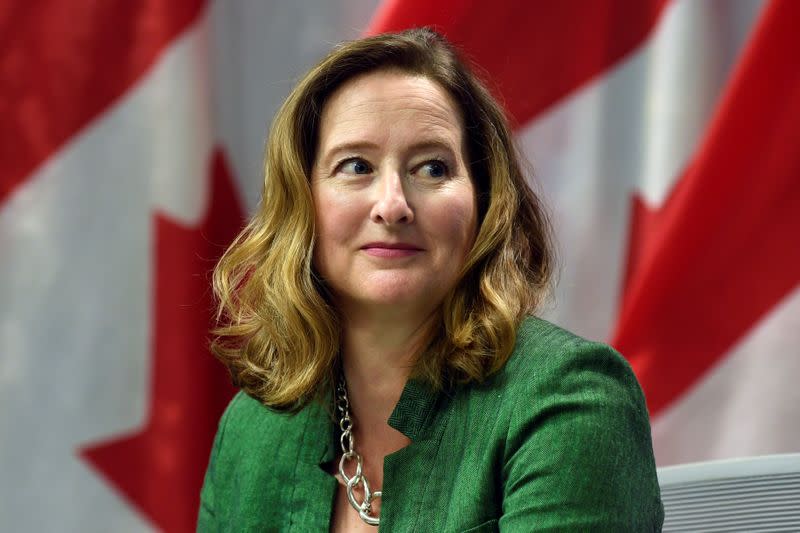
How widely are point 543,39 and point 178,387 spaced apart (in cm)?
106

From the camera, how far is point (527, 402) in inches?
52.2

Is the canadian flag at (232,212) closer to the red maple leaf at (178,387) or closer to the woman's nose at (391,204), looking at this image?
the red maple leaf at (178,387)

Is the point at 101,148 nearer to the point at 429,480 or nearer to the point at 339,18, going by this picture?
the point at 339,18

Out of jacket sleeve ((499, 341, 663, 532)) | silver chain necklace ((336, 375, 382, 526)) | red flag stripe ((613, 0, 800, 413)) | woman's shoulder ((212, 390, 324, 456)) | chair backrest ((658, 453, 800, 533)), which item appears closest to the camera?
jacket sleeve ((499, 341, 663, 532))

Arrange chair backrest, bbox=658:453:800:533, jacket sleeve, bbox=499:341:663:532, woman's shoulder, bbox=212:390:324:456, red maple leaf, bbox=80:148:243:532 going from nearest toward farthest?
jacket sleeve, bbox=499:341:663:532
chair backrest, bbox=658:453:800:533
woman's shoulder, bbox=212:390:324:456
red maple leaf, bbox=80:148:243:532

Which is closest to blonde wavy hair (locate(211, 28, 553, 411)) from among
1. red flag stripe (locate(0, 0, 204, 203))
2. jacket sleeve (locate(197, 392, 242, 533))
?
jacket sleeve (locate(197, 392, 242, 533))

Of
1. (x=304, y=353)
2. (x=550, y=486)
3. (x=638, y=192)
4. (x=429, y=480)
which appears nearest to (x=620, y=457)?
(x=550, y=486)

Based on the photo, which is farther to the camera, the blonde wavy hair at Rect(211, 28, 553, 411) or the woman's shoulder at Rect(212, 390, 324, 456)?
the woman's shoulder at Rect(212, 390, 324, 456)

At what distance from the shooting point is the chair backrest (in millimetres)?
1345

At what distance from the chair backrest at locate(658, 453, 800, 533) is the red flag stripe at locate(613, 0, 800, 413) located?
2.73 ft

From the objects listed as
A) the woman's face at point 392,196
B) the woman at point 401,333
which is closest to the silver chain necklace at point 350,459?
the woman at point 401,333

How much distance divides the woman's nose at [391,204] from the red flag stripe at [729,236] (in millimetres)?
922

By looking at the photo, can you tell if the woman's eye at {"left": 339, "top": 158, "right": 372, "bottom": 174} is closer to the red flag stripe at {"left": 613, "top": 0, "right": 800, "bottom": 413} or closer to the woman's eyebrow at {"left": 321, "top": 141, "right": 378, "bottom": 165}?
the woman's eyebrow at {"left": 321, "top": 141, "right": 378, "bottom": 165}

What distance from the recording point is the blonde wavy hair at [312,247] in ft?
4.88
